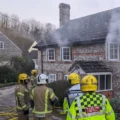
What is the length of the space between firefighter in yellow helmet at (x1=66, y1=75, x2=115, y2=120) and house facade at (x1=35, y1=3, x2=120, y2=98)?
10.7 meters

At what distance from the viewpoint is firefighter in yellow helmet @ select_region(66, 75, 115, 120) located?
12.0 ft

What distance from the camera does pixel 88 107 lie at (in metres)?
3.67

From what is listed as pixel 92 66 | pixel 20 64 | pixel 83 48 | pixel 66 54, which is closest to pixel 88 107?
pixel 92 66

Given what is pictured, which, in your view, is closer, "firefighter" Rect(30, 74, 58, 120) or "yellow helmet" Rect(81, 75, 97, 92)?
"yellow helmet" Rect(81, 75, 97, 92)

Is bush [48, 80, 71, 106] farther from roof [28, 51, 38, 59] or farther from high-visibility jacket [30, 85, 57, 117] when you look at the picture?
roof [28, 51, 38, 59]

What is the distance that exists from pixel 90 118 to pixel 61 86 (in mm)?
9404

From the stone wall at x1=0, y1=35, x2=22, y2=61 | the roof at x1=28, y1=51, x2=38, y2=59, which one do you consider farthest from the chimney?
the roof at x1=28, y1=51, x2=38, y2=59

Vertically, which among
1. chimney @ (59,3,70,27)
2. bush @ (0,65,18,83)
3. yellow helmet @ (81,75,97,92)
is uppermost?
chimney @ (59,3,70,27)

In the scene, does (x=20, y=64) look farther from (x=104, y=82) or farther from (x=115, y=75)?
(x=115, y=75)

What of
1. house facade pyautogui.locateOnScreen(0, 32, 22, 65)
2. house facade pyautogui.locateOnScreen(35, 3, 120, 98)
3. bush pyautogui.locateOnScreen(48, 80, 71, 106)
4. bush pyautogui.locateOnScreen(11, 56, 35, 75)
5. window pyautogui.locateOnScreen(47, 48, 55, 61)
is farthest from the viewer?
house facade pyautogui.locateOnScreen(0, 32, 22, 65)

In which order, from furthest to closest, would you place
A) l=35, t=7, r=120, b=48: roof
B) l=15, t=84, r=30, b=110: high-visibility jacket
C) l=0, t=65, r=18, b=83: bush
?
1. l=0, t=65, r=18, b=83: bush
2. l=35, t=7, r=120, b=48: roof
3. l=15, t=84, r=30, b=110: high-visibility jacket

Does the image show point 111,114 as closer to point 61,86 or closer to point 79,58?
point 61,86

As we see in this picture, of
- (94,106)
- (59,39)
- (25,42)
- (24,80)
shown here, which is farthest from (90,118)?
(25,42)

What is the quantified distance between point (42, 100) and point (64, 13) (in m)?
18.3
